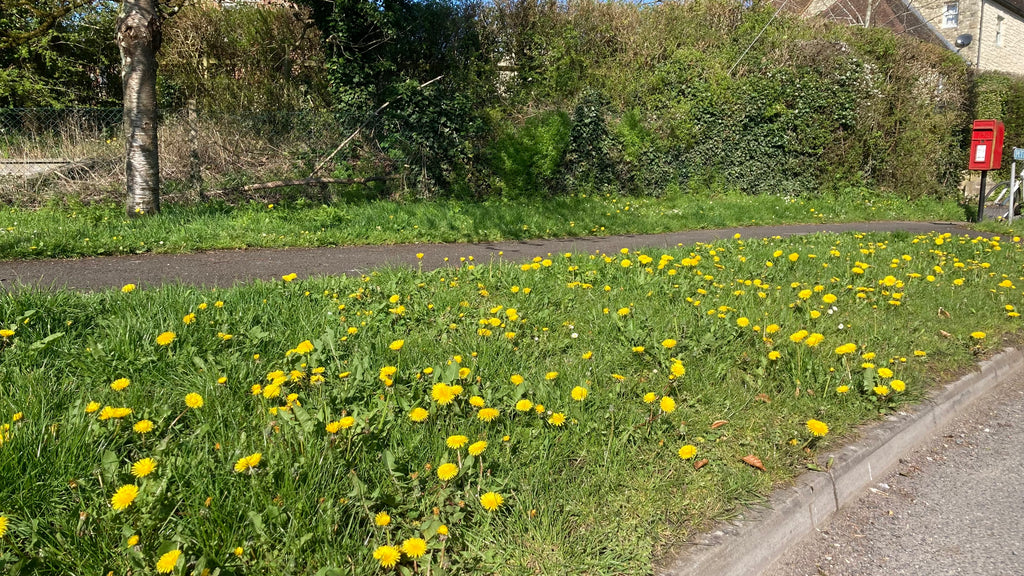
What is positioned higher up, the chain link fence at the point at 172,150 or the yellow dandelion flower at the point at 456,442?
the chain link fence at the point at 172,150

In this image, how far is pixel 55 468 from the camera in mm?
2121

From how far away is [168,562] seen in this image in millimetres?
1639

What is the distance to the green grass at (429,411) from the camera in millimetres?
1957

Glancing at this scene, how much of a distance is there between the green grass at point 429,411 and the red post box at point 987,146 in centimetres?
895

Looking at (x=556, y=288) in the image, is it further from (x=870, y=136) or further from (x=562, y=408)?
(x=870, y=136)

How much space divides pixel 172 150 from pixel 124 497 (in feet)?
31.7

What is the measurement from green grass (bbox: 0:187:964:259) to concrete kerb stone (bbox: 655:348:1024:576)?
6.10 meters

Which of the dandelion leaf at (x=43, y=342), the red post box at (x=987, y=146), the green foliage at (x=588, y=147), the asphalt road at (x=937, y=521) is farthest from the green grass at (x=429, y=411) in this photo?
the red post box at (x=987, y=146)

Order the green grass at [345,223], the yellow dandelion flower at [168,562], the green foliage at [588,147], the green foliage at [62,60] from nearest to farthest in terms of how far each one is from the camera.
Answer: the yellow dandelion flower at [168,562], the green grass at [345,223], the green foliage at [62,60], the green foliage at [588,147]

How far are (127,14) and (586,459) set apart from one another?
8.58m

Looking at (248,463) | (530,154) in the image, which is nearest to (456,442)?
(248,463)

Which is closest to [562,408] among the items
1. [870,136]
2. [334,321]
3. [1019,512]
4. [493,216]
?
[334,321]

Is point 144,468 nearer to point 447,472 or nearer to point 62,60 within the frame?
point 447,472

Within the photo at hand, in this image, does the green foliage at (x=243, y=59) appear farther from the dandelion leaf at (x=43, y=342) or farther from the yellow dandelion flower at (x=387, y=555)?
the yellow dandelion flower at (x=387, y=555)
